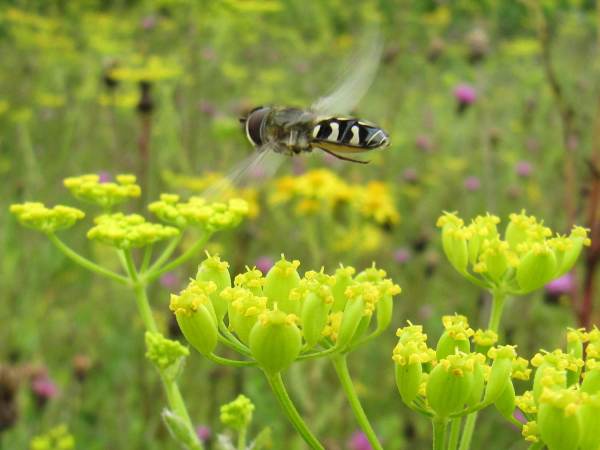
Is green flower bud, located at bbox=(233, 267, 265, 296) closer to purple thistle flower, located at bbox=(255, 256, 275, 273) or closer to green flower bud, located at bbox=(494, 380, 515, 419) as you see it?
green flower bud, located at bbox=(494, 380, 515, 419)

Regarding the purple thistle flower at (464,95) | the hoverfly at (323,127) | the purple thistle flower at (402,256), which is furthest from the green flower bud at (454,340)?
the purple thistle flower at (464,95)

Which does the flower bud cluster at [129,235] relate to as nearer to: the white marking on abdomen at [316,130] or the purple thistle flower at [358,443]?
the white marking on abdomen at [316,130]

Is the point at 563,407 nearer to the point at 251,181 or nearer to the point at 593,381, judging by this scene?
the point at 593,381

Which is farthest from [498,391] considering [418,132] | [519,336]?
[418,132]

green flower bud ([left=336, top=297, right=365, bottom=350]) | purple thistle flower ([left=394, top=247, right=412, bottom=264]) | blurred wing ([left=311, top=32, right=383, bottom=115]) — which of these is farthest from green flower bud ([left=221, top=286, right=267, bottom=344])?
purple thistle flower ([left=394, top=247, right=412, bottom=264])

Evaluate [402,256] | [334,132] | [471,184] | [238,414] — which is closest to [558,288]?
[402,256]
